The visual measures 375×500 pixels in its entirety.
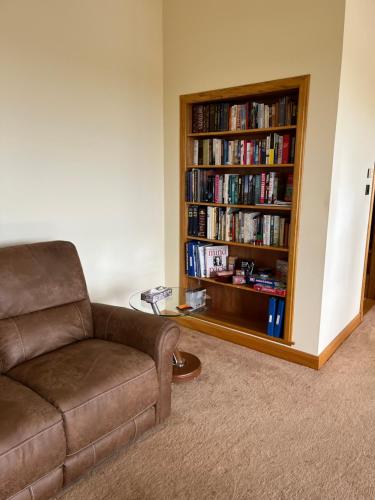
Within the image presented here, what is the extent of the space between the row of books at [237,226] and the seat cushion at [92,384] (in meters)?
1.38

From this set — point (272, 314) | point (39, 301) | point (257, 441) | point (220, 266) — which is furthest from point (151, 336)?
point (220, 266)

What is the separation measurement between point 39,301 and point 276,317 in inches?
65.7

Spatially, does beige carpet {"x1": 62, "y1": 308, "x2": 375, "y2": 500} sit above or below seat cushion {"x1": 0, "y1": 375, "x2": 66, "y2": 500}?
below

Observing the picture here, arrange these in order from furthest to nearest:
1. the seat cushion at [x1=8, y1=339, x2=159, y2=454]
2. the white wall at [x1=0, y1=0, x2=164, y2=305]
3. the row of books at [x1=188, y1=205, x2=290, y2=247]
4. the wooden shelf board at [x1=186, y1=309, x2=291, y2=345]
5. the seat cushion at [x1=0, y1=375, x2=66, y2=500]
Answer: the wooden shelf board at [x1=186, y1=309, x2=291, y2=345] → the row of books at [x1=188, y1=205, x2=290, y2=247] → the white wall at [x1=0, y1=0, x2=164, y2=305] → the seat cushion at [x1=8, y1=339, x2=159, y2=454] → the seat cushion at [x1=0, y1=375, x2=66, y2=500]

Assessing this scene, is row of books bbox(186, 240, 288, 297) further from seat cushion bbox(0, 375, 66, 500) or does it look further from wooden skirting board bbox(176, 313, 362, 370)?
seat cushion bbox(0, 375, 66, 500)

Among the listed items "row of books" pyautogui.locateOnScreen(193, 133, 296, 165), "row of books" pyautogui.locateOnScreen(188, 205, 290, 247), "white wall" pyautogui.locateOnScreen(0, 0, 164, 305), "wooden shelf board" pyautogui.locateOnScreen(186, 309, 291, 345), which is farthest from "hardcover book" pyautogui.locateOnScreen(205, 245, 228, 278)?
"row of books" pyautogui.locateOnScreen(193, 133, 296, 165)

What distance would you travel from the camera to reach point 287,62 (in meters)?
2.44

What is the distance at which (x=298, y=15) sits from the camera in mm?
2363

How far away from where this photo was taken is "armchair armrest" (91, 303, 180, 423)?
190 cm

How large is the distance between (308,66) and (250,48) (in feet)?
1.53

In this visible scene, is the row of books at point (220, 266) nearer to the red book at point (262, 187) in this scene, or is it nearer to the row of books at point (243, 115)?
the red book at point (262, 187)

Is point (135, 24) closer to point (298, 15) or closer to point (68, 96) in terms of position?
point (68, 96)

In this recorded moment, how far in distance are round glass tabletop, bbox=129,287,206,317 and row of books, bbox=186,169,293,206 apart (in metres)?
0.79

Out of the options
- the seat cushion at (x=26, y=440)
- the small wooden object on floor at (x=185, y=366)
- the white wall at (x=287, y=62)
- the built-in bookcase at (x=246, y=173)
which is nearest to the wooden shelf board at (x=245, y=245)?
the built-in bookcase at (x=246, y=173)
